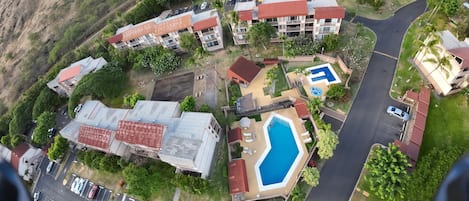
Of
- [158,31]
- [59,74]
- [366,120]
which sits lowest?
[366,120]

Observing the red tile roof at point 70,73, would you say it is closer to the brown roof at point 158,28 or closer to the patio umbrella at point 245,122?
the brown roof at point 158,28

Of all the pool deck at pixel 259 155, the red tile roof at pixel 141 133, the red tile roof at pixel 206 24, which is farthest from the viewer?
the red tile roof at pixel 206 24

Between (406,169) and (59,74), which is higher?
(59,74)

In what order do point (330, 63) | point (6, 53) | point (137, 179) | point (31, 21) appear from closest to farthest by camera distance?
point (137, 179)
point (330, 63)
point (6, 53)
point (31, 21)

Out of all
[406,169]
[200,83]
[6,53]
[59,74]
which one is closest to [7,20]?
[6,53]

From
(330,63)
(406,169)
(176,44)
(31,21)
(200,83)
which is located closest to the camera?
(406,169)

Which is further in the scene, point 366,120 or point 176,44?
point 176,44

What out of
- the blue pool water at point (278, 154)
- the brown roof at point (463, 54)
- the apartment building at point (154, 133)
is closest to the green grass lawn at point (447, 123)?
the brown roof at point (463, 54)

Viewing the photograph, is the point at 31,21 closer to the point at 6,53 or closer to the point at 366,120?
the point at 6,53
